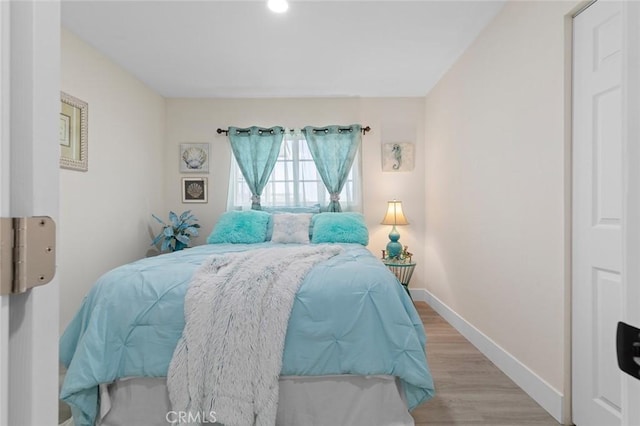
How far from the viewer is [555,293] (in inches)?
70.2

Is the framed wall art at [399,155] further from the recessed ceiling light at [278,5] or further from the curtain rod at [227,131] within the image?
the recessed ceiling light at [278,5]

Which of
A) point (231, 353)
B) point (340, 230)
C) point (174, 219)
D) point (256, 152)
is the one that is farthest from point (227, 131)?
point (231, 353)

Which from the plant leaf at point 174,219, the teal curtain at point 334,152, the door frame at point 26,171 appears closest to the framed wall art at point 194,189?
the plant leaf at point 174,219

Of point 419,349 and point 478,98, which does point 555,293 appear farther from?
point 478,98

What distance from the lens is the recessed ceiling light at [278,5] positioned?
2.27 meters

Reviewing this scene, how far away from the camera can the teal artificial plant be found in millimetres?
3684

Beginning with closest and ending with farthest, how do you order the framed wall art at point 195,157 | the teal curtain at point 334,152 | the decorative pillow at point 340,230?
the decorative pillow at point 340,230 < the teal curtain at point 334,152 < the framed wall art at point 195,157

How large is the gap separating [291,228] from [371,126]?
1714 millimetres

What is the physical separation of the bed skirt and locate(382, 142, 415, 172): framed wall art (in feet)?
9.53

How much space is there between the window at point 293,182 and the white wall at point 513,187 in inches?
58.8

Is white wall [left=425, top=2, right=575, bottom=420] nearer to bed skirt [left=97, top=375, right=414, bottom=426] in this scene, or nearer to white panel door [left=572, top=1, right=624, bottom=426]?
white panel door [left=572, top=1, right=624, bottom=426]

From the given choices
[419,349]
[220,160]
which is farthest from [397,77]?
[419,349]

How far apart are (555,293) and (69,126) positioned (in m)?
3.64

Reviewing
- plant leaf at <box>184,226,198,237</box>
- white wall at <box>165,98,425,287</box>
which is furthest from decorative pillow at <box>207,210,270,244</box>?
white wall at <box>165,98,425,287</box>
